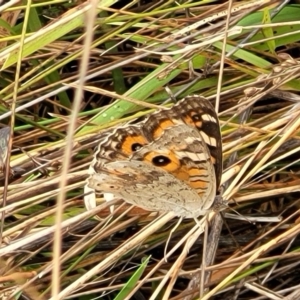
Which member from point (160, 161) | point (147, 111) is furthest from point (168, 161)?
point (147, 111)

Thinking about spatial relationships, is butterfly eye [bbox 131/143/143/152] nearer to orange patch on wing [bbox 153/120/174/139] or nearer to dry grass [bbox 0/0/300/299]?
orange patch on wing [bbox 153/120/174/139]

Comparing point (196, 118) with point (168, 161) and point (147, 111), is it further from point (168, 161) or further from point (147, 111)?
point (147, 111)

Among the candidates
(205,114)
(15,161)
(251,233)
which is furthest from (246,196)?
A: (15,161)

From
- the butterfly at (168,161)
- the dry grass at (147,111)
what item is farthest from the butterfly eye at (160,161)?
the dry grass at (147,111)

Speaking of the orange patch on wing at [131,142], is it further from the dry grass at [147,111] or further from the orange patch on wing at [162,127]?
the dry grass at [147,111]

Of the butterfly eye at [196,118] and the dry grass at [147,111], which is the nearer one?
the butterfly eye at [196,118]

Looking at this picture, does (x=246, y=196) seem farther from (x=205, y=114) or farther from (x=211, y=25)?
(x=211, y=25)

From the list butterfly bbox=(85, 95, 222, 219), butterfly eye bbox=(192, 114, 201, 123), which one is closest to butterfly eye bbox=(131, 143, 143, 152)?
butterfly bbox=(85, 95, 222, 219)
